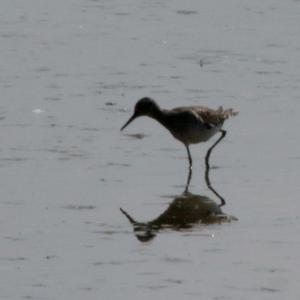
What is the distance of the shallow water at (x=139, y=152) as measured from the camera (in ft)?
35.6

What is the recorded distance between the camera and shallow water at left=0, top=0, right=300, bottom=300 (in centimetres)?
1086

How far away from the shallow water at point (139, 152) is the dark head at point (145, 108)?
32 cm

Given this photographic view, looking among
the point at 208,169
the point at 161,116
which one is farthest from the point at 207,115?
the point at 208,169

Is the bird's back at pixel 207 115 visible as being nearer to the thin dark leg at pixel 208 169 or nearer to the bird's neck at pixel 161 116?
the bird's neck at pixel 161 116

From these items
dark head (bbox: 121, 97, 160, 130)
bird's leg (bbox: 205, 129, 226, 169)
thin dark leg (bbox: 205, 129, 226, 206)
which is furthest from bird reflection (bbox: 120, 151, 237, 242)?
dark head (bbox: 121, 97, 160, 130)

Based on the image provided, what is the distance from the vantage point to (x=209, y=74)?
62.3ft

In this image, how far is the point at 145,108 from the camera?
15.4 m

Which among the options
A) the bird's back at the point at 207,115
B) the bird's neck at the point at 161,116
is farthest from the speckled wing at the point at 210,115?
the bird's neck at the point at 161,116

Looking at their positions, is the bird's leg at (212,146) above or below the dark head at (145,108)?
below

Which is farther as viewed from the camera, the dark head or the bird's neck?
the dark head

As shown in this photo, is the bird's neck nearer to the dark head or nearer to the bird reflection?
the dark head

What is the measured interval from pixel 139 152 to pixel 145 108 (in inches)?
23.5

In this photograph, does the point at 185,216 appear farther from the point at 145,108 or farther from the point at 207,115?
the point at 145,108

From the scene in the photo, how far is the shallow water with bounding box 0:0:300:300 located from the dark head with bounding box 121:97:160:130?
32 centimetres
